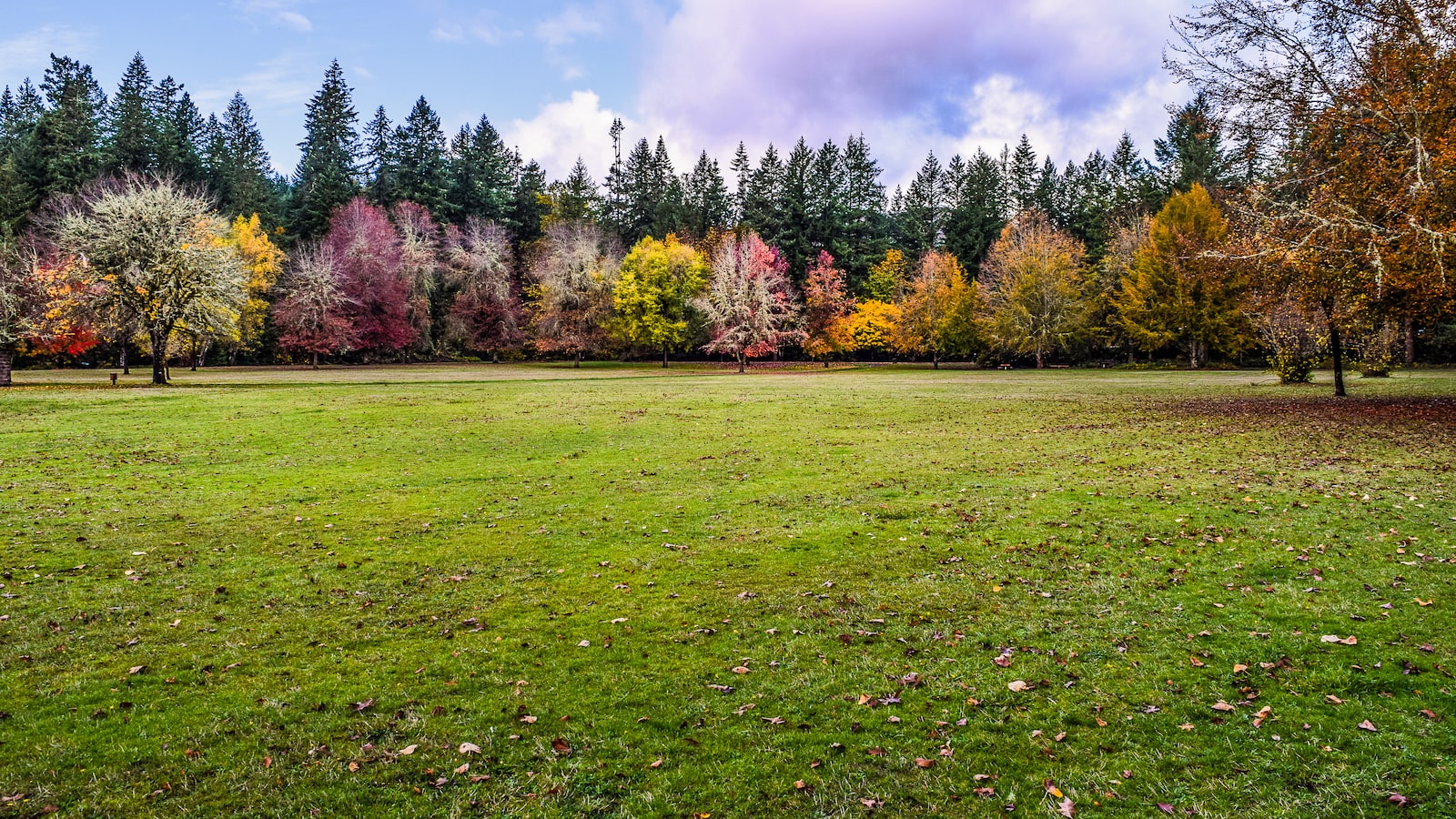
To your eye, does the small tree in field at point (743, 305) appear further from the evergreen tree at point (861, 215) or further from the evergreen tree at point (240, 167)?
the evergreen tree at point (240, 167)

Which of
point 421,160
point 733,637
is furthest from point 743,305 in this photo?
point 733,637

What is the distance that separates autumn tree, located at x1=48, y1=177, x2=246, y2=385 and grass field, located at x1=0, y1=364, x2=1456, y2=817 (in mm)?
26286

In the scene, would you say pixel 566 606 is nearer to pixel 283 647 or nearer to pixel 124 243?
pixel 283 647

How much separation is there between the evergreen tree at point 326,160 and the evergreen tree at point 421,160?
5455 mm

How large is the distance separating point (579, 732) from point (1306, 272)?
911 inches

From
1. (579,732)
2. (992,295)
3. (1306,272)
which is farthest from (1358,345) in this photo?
(579,732)

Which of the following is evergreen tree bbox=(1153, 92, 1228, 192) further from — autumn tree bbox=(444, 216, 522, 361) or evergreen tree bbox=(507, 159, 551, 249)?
evergreen tree bbox=(507, 159, 551, 249)

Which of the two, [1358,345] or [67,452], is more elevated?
[1358,345]

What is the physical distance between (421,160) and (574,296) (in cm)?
3058

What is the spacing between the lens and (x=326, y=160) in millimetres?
84812

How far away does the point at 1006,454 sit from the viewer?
58.3ft

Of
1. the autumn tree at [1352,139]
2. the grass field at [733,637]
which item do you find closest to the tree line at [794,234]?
the autumn tree at [1352,139]

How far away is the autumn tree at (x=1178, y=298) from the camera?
61.5 metres

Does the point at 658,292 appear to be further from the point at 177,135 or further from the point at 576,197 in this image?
the point at 177,135
